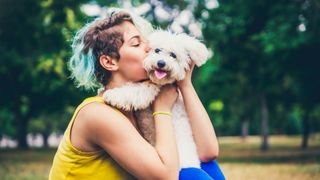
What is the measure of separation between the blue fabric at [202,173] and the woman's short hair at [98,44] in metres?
0.77

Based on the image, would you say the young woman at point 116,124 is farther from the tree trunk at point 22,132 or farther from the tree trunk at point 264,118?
the tree trunk at point 22,132

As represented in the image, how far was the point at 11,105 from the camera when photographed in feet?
115

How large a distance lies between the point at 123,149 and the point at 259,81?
23.0 m

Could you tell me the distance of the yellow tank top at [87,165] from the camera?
10.1 ft

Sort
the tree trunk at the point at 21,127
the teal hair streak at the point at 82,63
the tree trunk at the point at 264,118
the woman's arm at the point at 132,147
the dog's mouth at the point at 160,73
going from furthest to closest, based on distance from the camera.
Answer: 1. the tree trunk at the point at 21,127
2. the tree trunk at the point at 264,118
3. the teal hair streak at the point at 82,63
4. the dog's mouth at the point at 160,73
5. the woman's arm at the point at 132,147

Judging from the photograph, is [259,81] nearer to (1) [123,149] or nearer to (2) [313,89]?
(2) [313,89]

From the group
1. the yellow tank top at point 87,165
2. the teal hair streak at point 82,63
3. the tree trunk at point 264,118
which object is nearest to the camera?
the yellow tank top at point 87,165

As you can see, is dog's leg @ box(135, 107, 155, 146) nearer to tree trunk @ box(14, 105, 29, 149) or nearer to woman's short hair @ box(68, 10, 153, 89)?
woman's short hair @ box(68, 10, 153, 89)

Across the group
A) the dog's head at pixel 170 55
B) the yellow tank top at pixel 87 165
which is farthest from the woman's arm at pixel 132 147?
the dog's head at pixel 170 55

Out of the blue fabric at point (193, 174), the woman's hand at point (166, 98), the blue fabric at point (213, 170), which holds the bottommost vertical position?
the blue fabric at point (213, 170)

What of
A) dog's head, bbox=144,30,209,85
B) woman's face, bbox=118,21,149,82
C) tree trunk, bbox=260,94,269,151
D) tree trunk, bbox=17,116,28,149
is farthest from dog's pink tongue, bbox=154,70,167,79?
tree trunk, bbox=17,116,28,149

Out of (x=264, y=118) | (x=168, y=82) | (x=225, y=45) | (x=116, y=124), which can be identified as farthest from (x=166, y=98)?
(x=264, y=118)

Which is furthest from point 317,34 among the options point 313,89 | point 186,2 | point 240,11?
point 186,2

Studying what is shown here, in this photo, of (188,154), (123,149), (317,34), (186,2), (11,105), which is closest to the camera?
(123,149)
